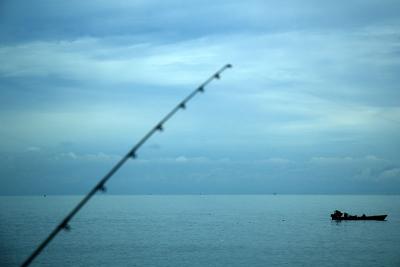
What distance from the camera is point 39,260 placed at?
259 ft

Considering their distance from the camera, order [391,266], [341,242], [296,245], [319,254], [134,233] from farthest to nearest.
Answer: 1. [134,233]
2. [341,242]
3. [296,245]
4. [319,254]
5. [391,266]

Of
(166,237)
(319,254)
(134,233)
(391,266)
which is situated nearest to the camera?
(391,266)

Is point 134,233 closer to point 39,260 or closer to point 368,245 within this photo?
point 39,260

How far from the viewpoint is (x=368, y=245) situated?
98.7 metres

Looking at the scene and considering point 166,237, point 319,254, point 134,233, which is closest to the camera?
point 319,254

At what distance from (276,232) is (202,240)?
2909 centimetres

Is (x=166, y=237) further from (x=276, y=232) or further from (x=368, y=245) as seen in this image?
(x=368, y=245)

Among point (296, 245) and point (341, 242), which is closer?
point (296, 245)

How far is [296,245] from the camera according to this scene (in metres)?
96.7

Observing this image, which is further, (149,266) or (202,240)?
(202,240)

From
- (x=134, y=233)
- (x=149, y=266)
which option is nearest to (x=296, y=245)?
(x=149, y=266)

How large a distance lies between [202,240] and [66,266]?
40.3 m

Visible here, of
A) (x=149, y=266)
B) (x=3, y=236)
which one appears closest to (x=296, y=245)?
(x=149, y=266)

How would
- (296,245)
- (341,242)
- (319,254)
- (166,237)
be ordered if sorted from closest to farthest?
(319,254) < (296,245) < (341,242) < (166,237)
